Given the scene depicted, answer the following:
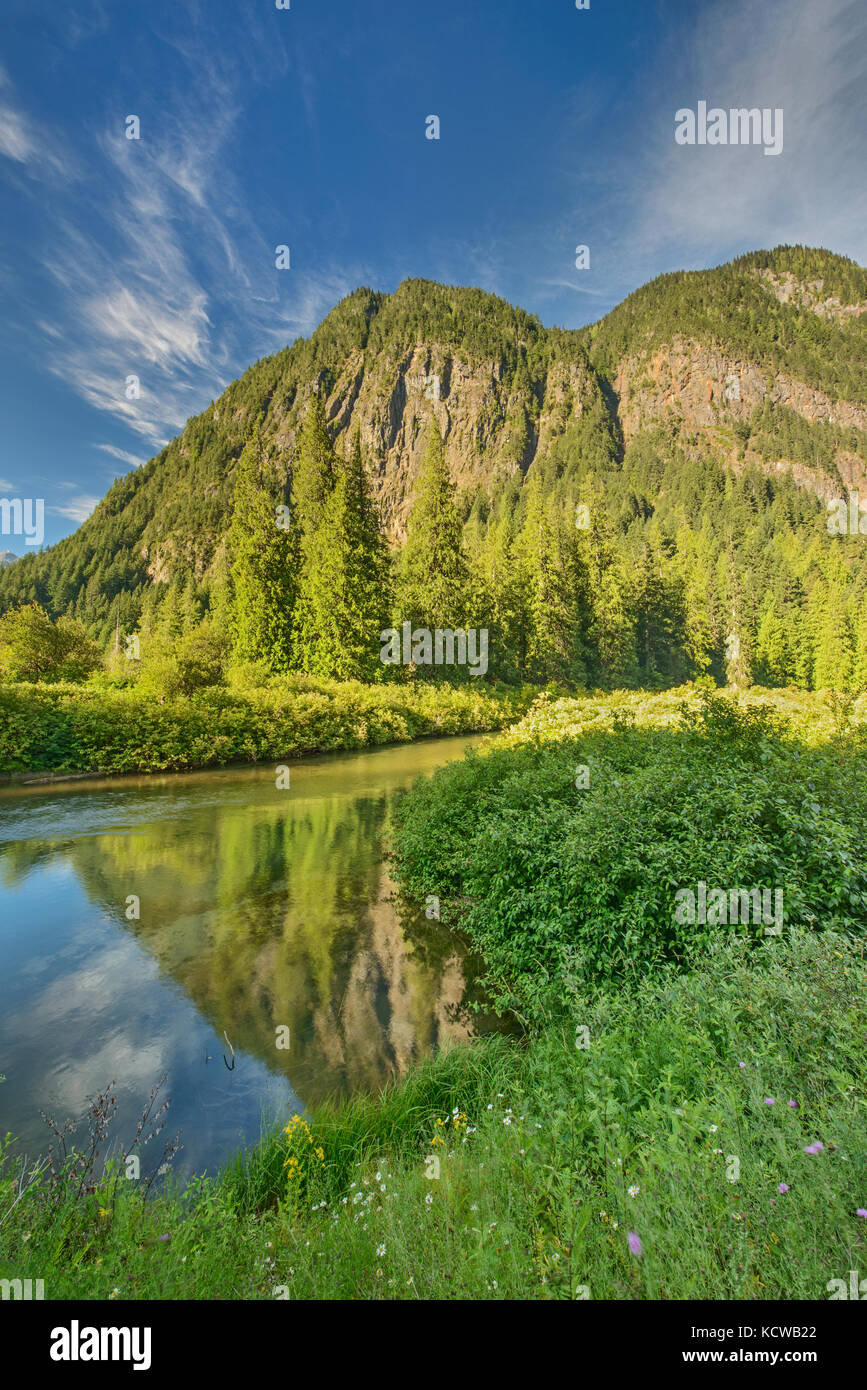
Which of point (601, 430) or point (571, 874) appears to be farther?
point (601, 430)

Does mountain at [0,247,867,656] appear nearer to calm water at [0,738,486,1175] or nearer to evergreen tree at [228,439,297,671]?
evergreen tree at [228,439,297,671]

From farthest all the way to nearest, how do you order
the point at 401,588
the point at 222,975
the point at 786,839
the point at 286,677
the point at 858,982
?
1. the point at 401,588
2. the point at 286,677
3. the point at 222,975
4. the point at 786,839
5. the point at 858,982

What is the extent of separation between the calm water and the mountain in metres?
97.8

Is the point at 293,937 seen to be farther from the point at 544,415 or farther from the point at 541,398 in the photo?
the point at 541,398

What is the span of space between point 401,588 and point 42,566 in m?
109

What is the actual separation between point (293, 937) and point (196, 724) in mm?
13245

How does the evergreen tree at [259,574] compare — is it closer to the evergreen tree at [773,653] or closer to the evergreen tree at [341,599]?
the evergreen tree at [341,599]

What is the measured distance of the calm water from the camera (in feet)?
15.4

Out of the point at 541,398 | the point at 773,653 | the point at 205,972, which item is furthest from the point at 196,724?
the point at 541,398

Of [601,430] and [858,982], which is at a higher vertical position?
[601,430]

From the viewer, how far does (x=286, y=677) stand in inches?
Result: 957

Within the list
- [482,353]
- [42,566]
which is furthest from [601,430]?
[42,566]

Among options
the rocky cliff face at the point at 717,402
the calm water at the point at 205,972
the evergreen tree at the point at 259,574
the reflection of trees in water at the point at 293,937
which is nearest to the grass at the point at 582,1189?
the calm water at the point at 205,972
